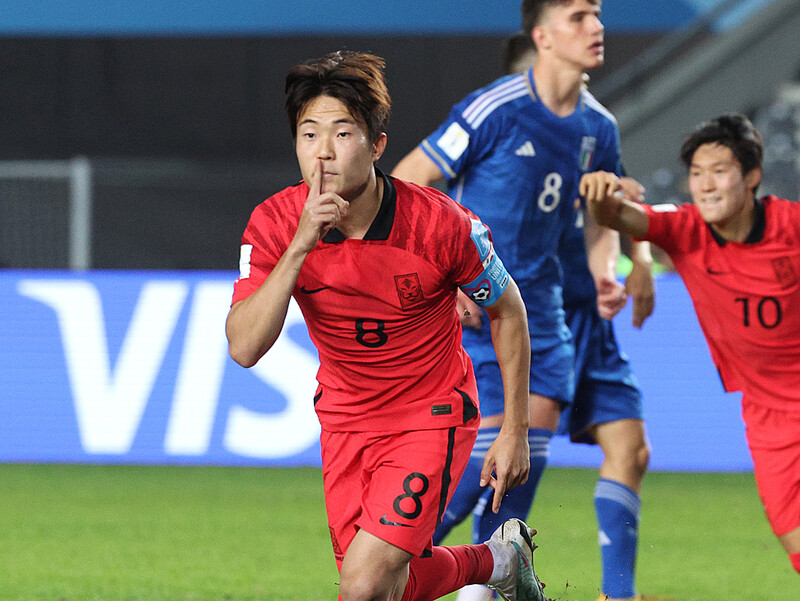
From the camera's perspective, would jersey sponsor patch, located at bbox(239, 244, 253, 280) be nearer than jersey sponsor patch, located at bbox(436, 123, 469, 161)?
Yes

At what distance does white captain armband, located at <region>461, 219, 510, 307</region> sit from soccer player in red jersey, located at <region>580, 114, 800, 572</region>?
3.30 ft

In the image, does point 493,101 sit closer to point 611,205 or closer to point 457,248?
point 611,205

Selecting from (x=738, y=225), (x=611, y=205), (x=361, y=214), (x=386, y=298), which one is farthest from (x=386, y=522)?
(x=738, y=225)

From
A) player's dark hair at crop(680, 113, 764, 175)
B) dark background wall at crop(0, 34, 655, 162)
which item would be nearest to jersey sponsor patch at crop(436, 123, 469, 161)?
player's dark hair at crop(680, 113, 764, 175)

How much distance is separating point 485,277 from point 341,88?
2.10ft

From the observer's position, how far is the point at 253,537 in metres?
6.27

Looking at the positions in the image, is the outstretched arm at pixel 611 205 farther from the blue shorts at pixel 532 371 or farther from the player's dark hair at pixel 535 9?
the player's dark hair at pixel 535 9

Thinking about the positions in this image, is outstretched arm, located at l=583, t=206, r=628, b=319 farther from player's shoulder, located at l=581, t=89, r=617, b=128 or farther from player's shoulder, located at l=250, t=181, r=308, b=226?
player's shoulder, located at l=250, t=181, r=308, b=226

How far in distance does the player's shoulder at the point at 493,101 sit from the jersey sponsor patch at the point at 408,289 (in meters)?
1.37

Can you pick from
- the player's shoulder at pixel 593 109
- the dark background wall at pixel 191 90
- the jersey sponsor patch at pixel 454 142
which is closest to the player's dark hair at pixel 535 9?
the player's shoulder at pixel 593 109

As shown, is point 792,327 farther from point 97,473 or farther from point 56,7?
point 56,7

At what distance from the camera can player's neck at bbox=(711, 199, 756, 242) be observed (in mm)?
4547

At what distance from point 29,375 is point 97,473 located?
2.69 ft

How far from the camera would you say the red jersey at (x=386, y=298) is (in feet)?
10.8
